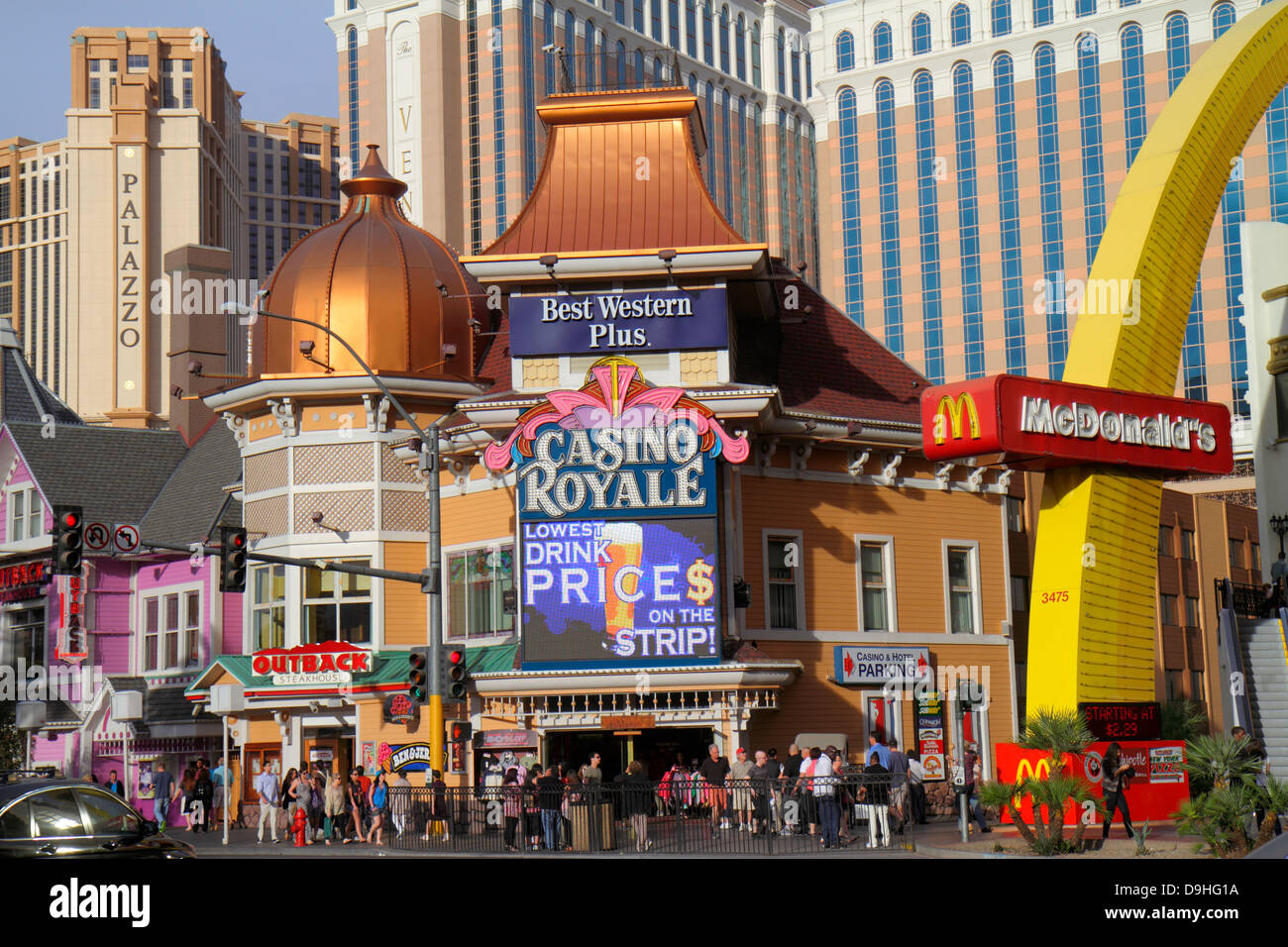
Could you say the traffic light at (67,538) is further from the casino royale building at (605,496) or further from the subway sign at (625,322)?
the subway sign at (625,322)

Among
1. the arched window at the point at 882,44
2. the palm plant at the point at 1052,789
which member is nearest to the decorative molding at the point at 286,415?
the palm plant at the point at 1052,789

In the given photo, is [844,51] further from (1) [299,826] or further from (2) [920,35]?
(1) [299,826]

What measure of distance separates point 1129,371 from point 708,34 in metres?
137

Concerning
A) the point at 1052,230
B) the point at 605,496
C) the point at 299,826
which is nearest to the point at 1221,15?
the point at 1052,230

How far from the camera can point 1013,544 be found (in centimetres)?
4031

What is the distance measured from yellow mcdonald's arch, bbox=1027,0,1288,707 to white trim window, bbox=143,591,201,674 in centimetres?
2456

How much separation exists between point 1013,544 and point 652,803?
60.1ft

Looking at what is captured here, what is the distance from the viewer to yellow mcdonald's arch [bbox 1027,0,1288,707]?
26.0 meters

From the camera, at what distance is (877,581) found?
3616 cm

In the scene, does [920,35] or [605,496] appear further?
[920,35]

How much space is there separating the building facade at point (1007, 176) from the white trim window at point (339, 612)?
290 ft

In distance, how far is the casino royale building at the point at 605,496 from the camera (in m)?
32.2

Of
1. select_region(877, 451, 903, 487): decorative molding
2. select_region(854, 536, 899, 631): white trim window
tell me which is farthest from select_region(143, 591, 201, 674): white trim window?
select_region(877, 451, 903, 487): decorative molding
